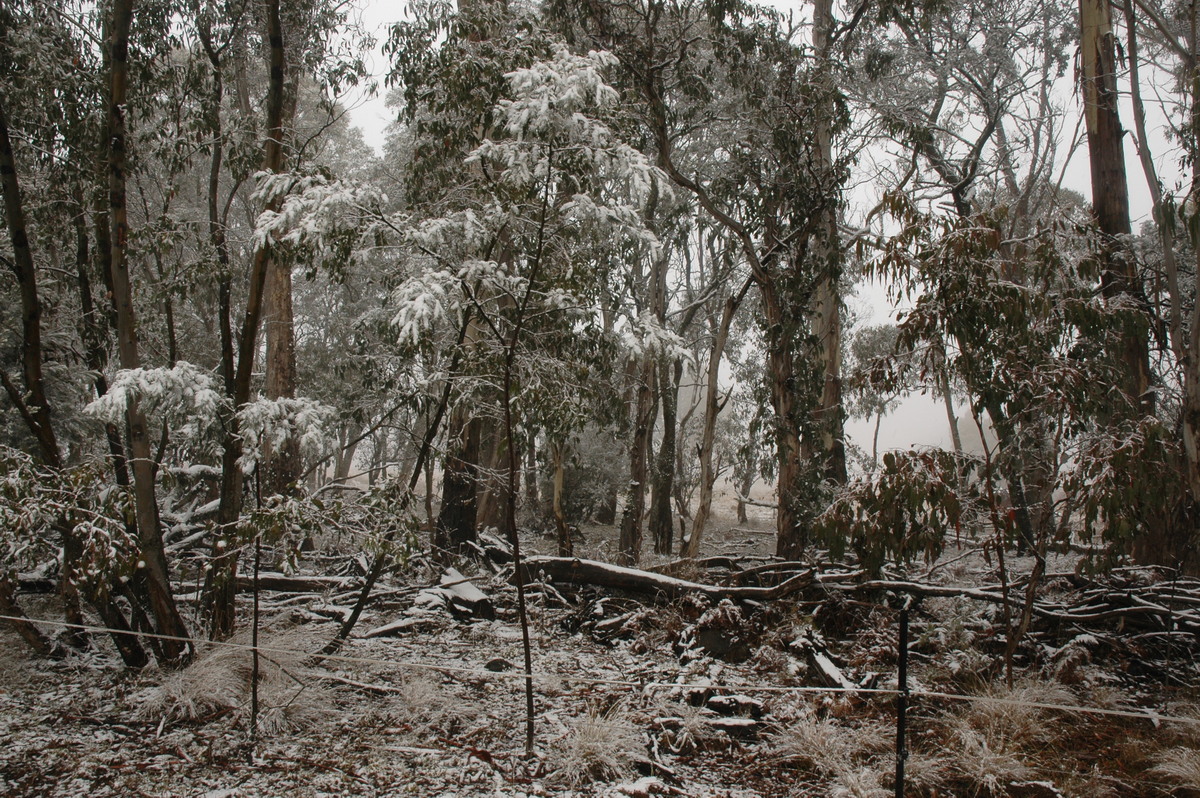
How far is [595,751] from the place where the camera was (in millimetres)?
3816

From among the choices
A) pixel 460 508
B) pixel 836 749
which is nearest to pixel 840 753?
pixel 836 749

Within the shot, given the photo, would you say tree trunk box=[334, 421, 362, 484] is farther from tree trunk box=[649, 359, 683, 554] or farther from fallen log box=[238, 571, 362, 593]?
tree trunk box=[649, 359, 683, 554]

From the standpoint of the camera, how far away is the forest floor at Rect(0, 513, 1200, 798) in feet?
11.8

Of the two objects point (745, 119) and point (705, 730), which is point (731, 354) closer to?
point (745, 119)

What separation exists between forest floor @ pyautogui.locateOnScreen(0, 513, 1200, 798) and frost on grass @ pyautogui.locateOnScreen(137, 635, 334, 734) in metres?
0.01

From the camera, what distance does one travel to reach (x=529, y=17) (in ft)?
21.1

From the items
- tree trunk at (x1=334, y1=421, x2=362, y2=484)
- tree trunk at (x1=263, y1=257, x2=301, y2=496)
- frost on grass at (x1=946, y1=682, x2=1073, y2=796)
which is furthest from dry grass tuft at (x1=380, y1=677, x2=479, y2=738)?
tree trunk at (x1=263, y1=257, x2=301, y2=496)

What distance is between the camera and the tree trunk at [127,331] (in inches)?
173

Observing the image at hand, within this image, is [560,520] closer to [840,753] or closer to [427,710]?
[427,710]

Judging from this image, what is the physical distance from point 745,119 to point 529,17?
13.2 ft

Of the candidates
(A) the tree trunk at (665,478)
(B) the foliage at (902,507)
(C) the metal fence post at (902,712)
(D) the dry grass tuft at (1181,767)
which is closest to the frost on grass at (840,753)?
(C) the metal fence post at (902,712)

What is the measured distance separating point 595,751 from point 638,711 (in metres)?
0.70

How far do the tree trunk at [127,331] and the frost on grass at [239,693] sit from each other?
0.24 metres

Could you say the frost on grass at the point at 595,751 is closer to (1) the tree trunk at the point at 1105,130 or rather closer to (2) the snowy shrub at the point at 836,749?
(2) the snowy shrub at the point at 836,749
